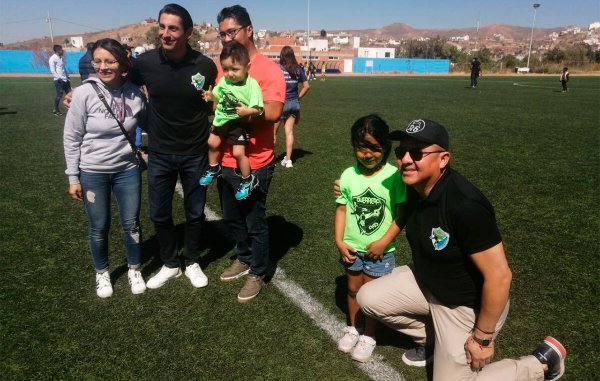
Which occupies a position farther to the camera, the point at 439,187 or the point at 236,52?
the point at 236,52

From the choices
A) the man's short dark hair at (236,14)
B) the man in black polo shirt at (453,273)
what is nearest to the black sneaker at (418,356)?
the man in black polo shirt at (453,273)

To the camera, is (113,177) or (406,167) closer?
(406,167)

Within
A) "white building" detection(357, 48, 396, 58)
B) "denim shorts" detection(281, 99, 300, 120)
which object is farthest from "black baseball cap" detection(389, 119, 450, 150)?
"white building" detection(357, 48, 396, 58)

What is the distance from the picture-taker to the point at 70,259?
4531 mm

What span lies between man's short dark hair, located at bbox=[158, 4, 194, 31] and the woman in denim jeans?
0.45m

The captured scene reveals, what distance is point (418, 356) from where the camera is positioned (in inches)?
120

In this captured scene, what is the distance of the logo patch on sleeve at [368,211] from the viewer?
9.52 feet

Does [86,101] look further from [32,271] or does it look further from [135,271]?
[32,271]

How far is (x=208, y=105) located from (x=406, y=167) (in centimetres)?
185

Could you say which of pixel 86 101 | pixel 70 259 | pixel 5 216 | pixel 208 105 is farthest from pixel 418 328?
pixel 5 216

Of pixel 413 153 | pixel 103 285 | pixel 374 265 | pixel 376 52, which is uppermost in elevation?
pixel 376 52

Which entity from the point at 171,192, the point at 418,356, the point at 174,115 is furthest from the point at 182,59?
the point at 418,356

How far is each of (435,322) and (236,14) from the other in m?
2.59

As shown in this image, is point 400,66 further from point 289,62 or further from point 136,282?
point 136,282
